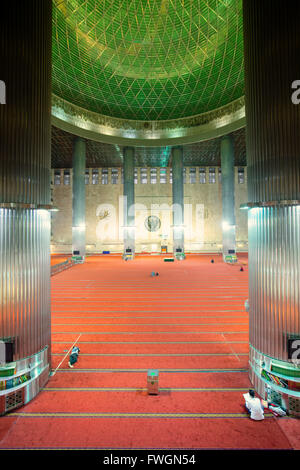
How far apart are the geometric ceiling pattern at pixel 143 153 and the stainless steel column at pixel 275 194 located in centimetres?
2241

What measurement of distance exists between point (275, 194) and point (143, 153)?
2797 centimetres

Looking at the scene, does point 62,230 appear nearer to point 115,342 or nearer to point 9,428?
point 115,342

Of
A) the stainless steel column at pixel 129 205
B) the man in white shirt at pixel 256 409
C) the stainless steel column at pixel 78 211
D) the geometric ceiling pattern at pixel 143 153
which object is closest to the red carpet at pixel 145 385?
the man in white shirt at pixel 256 409

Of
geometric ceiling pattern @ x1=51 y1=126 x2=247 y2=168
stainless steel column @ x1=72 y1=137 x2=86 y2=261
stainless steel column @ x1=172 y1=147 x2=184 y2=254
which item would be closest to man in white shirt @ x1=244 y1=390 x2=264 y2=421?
stainless steel column @ x1=72 y1=137 x2=86 y2=261

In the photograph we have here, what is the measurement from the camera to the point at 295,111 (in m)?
4.06

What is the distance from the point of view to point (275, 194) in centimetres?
426

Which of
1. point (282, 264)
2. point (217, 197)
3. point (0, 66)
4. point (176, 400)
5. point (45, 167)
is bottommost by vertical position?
point (176, 400)

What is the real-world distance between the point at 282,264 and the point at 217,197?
107 ft

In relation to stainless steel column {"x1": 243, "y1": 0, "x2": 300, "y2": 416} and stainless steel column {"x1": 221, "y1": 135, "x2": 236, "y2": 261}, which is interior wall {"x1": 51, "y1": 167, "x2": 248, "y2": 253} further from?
stainless steel column {"x1": 243, "y1": 0, "x2": 300, "y2": 416}

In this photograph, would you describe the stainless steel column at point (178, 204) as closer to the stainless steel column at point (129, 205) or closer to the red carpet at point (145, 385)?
the stainless steel column at point (129, 205)

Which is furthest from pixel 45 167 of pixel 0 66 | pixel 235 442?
pixel 235 442

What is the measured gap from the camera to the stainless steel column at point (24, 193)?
414cm

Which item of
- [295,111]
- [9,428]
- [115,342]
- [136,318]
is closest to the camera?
[9,428]

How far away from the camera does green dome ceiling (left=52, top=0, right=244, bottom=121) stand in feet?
56.8
